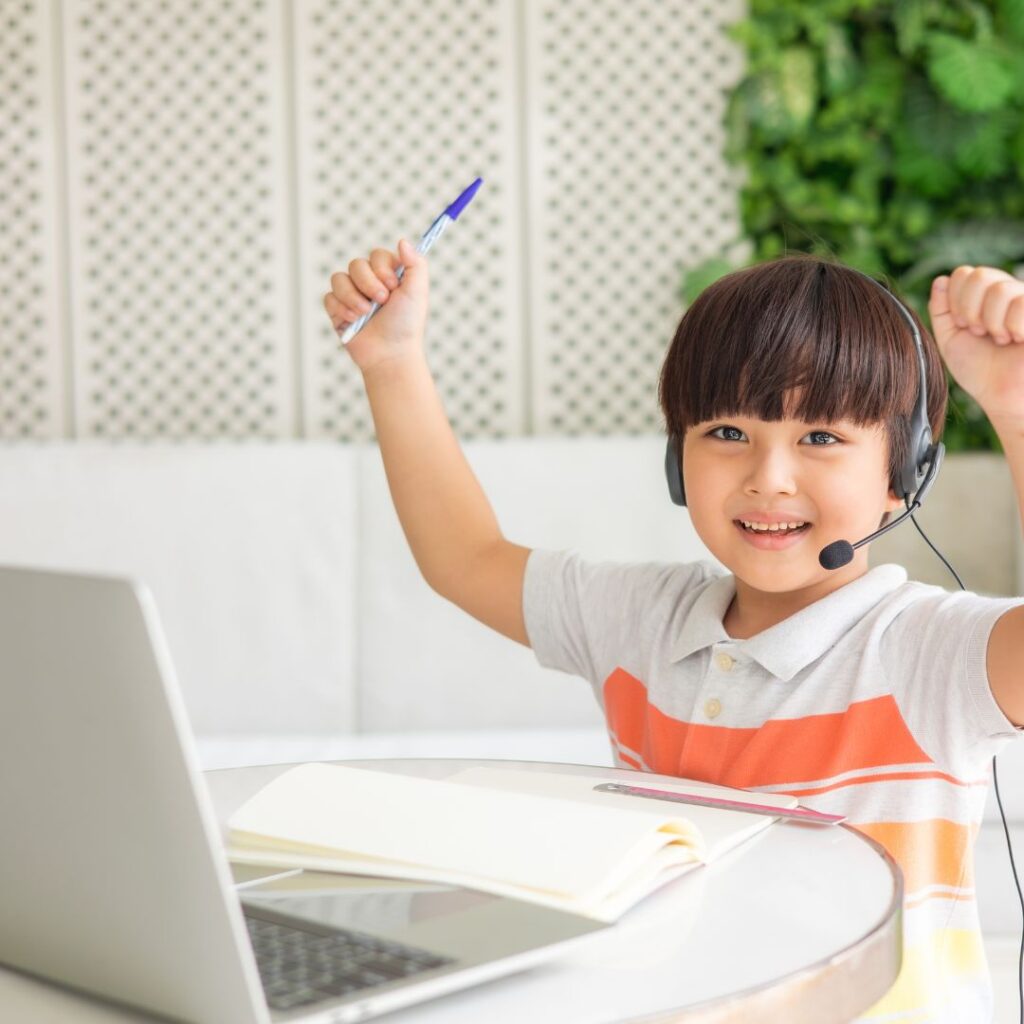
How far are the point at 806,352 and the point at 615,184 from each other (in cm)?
202

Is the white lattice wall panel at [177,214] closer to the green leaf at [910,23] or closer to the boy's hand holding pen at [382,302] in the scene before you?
the green leaf at [910,23]

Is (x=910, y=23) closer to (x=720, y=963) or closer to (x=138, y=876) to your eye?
(x=720, y=963)

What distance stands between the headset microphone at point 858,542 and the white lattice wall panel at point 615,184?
1.95 metres

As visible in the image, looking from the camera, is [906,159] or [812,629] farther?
[906,159]

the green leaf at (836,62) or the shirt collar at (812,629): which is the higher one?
the green leaf at (836,62)

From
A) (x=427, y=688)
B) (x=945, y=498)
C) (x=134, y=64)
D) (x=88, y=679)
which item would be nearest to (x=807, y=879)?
(x=88, y=679)

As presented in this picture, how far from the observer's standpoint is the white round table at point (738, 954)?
1.75 ft

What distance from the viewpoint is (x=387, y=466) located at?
1288mm

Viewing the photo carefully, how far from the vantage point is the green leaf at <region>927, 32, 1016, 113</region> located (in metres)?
2.85

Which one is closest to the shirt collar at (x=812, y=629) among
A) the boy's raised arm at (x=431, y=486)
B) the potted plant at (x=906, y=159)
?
the boy's raised arm at (x=431, y=486)

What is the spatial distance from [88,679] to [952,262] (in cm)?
279

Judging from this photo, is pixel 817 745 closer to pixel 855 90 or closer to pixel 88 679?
pixel 88 679

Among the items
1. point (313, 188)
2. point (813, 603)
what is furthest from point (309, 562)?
point (813, 603)

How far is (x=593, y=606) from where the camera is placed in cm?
120
